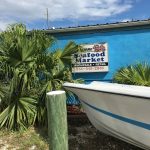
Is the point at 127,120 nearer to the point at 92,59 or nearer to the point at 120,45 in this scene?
the point at 120,45

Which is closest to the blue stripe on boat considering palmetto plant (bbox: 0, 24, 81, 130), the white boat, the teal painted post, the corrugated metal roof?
the white boat

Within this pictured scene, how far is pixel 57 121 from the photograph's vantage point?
16.2ft

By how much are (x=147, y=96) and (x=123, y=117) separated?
0.97 m

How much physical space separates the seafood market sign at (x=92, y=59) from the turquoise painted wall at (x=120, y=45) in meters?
0.12

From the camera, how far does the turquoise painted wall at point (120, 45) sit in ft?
31.1

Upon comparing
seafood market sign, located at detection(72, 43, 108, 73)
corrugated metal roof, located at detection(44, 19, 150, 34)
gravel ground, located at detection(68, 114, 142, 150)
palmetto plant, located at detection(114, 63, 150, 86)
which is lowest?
gravel ground, located at detection(68, 114, 142, 150)

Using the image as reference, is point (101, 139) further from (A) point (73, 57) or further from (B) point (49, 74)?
(A) point (73, 57)

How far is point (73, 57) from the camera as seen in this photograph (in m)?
9.65

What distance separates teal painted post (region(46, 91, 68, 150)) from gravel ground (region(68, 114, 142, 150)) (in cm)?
251

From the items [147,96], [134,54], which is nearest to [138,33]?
[134,54]

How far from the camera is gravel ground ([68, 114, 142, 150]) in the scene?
7395mm

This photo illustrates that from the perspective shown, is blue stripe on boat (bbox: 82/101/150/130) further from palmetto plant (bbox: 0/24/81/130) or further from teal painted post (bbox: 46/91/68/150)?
palmetto plant (bbox: 0/24/81/130)

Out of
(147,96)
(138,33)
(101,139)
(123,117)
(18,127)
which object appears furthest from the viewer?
(138,33)

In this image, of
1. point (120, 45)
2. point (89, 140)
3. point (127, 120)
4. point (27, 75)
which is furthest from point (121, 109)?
A: point (120, 45)
